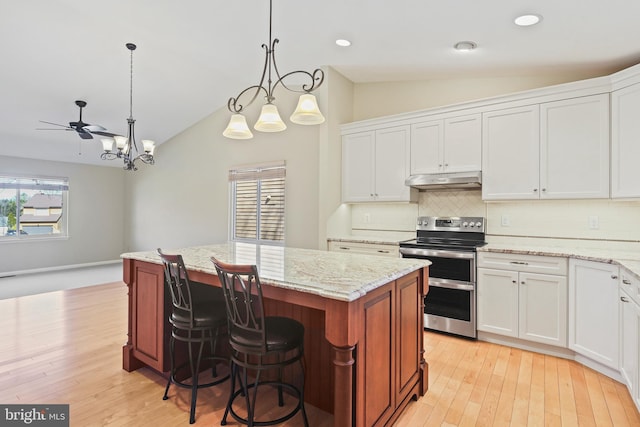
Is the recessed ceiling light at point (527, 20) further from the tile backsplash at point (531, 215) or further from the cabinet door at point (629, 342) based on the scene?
the cabinet door at point (629, 342)

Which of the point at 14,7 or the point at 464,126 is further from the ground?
the point at 14,7

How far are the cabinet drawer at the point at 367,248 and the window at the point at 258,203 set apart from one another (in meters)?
1.16

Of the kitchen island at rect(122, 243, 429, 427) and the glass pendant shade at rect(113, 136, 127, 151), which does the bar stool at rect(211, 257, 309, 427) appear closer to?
the kitchen island at rect(122, 243, 429, 427)

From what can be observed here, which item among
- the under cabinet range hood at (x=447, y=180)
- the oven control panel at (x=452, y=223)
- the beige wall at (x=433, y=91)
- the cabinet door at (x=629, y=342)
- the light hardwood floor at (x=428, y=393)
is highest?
the beige wall at (x=433, y=91)

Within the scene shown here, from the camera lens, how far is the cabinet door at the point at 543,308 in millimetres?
2830

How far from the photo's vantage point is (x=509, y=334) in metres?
3.07

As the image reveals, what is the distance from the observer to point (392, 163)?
399 cm

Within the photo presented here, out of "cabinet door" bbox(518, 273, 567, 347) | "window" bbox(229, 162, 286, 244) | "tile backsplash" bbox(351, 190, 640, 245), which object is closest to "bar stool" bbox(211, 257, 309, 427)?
"cabinet door" bbox(518, 273, 567, 347)

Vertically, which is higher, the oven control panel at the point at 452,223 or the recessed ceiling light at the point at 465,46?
the recessed ceiling light at the point at 465,46

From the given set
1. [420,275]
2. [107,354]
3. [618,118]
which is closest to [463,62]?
[618,118]

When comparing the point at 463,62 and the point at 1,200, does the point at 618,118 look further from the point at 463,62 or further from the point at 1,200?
the point at 1,200

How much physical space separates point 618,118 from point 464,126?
3.97 ft

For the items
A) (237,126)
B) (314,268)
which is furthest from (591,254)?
(237,126)

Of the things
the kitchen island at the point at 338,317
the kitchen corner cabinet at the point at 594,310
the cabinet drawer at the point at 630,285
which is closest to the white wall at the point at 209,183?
the kitchen island at the point at 338,317
